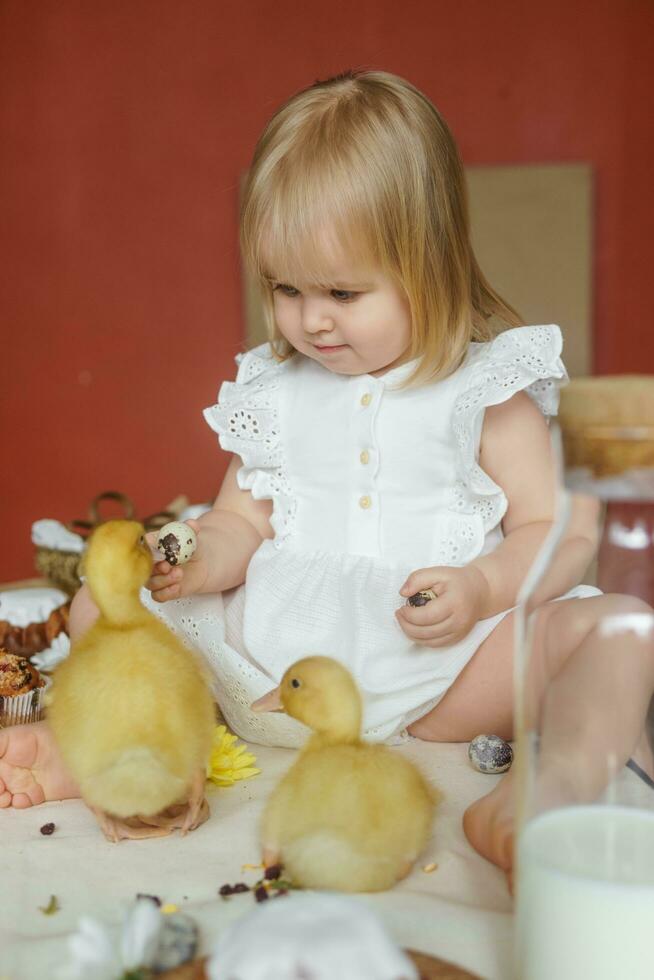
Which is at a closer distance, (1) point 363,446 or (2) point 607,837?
(2) point 607,837

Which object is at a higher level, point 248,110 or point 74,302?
point 248,110

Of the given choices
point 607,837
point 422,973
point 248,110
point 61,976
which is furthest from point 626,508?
point 248,110

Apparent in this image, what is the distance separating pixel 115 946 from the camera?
778 millimetres

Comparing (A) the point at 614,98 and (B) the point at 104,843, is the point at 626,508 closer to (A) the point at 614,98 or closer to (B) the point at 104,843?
(B) the point at 104,843

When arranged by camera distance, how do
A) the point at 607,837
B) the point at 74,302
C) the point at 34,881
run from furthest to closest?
the point at 74,302 → the point at 34,881 → the point at 607,837

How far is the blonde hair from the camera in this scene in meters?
1.16

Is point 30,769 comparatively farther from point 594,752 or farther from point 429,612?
point 594,752

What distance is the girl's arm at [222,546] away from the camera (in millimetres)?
1187

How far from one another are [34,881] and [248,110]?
2.23 meters

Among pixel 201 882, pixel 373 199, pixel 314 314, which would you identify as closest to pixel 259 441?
pixel 314 314

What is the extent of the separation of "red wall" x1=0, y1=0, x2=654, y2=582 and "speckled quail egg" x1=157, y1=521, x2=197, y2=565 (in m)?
1.73

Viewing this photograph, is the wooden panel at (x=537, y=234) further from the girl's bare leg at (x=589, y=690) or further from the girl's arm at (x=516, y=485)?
the girl's bare leg at (x=589, y=690)

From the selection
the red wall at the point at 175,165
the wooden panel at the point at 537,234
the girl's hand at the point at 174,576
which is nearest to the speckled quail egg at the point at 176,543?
the girl's hand at the point at 174,576

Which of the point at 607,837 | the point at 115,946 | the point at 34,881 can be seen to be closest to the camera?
the point at 607,837
